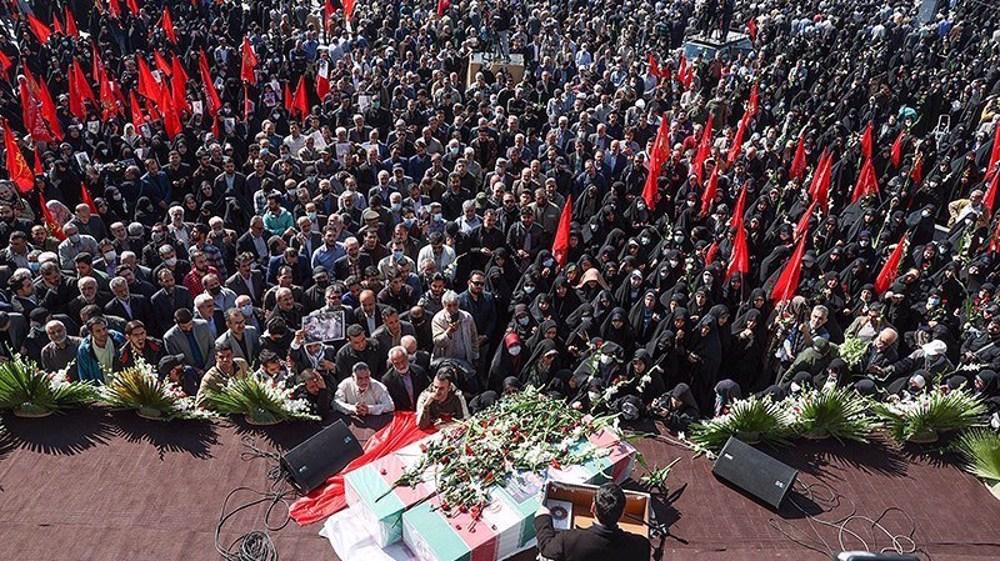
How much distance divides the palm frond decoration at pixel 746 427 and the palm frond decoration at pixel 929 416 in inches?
37.7

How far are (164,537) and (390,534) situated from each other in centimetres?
158

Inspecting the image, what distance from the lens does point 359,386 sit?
6.33 m

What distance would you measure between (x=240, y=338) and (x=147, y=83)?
840 cm

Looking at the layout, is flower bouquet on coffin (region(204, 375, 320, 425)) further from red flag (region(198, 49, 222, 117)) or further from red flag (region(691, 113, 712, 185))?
red flag (region(198, 49, 222, 117))

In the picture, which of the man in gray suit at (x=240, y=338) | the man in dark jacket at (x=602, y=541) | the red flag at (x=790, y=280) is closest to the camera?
the man in dark jacket at (x=602, y=541)

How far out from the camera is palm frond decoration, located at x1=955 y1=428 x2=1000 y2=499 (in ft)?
19.0

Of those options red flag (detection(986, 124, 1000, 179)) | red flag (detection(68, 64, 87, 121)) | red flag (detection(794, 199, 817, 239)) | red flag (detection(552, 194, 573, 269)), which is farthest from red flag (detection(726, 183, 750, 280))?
red flag (detection(68, 64, 87, 121))

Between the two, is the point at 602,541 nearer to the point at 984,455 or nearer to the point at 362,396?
the point at 362,396

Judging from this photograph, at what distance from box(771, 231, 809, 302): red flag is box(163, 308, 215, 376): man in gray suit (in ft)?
21.9

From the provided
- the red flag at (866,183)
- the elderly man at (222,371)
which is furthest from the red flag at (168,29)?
the red flag at (866,183)

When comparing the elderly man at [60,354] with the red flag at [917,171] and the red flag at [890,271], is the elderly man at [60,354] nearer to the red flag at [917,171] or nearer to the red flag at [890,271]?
the red flag at [890,271]

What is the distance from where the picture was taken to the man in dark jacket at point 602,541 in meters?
4.04

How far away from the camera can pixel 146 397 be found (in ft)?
19.3

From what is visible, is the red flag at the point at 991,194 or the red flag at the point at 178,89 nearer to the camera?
the red flag at the point at 991,194
